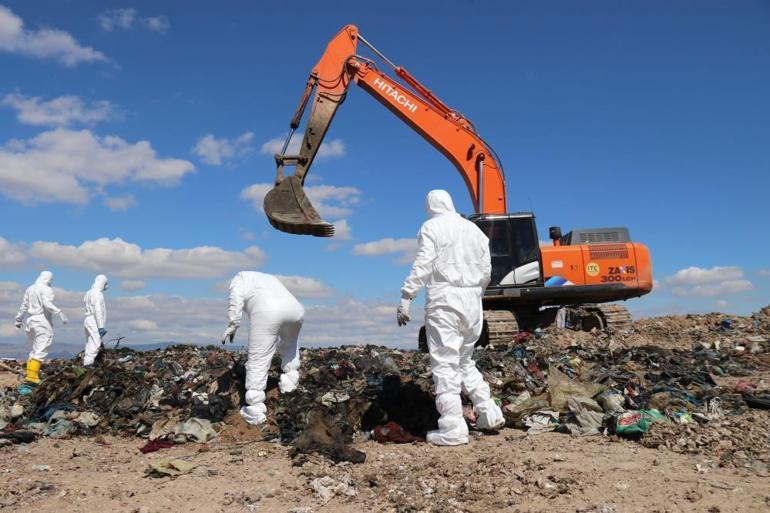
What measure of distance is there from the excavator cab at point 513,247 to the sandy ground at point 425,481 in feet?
20.5

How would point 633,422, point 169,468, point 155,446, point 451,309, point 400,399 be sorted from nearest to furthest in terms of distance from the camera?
1. point 169,468
2. point 633,422
3. point 451,309
4. point 155,446
5. point 400,399

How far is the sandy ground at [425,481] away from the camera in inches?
160

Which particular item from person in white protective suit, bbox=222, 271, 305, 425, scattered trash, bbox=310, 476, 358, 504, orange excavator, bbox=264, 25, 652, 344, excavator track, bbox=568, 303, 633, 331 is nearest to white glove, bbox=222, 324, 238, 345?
person in white protective suit, bbox=222, 271, 305, 425

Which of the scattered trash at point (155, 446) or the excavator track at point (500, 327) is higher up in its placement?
the excavator track at point (500, 327)

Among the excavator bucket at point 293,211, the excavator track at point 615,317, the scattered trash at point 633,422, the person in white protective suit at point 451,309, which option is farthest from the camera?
the excavator track at point 615,317

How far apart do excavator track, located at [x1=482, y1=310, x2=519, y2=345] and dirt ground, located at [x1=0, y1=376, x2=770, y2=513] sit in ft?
18.1

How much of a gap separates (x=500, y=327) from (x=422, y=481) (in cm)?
709

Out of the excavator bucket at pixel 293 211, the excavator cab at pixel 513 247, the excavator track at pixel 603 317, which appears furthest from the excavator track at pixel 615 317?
the excavator bucket at pixel 293 211

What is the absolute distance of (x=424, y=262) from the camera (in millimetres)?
5672

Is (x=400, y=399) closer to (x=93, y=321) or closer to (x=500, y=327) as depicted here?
(x=500, y=327)

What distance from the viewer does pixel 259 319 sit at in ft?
22.8

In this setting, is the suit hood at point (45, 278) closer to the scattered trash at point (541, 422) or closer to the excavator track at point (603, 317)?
the scattered trash at point (541, 422)

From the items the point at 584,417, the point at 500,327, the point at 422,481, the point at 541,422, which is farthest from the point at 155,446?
the point at 500,327

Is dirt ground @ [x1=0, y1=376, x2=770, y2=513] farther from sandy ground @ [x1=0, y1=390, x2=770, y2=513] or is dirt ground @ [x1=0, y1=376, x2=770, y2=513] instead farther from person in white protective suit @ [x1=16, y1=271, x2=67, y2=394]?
person in white protective suit @ [x1=16, y1=271, x2=67, y2=394]
